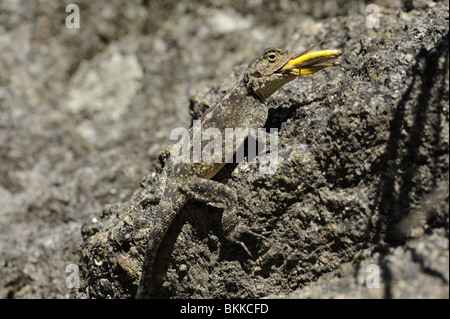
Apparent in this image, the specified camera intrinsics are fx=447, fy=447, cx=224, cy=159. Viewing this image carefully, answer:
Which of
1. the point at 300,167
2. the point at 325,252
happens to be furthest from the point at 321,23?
the point at 325,252

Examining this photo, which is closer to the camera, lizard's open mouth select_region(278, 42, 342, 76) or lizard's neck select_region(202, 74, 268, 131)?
lizard's open mouth select_region(278, 42, 342, 76)

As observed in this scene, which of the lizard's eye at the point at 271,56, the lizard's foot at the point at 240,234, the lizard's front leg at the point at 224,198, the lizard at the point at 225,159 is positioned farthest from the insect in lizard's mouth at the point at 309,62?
the lizard's foot at the point at 240,234

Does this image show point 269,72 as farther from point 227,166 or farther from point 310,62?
point 227,166

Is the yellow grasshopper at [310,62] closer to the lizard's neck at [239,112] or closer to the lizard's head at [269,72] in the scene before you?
the lizard's head at [269,72]

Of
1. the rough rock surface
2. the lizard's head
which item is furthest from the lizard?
the rough rock surface

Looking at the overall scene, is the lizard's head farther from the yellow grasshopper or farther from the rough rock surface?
the rough rock surface

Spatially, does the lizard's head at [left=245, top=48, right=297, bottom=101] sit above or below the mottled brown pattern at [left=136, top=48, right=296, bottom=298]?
above
